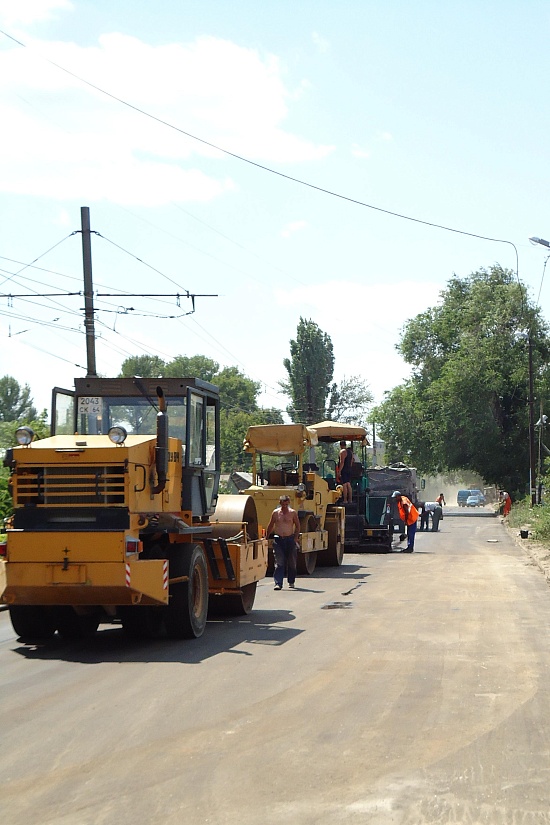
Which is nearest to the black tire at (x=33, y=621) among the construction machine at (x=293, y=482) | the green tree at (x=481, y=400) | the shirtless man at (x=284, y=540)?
the shirtless man at (x=284, y=540)

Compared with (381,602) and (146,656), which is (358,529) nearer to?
(381,602)

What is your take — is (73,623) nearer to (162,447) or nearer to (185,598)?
(185,598)

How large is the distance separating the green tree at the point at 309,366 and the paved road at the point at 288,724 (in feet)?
215

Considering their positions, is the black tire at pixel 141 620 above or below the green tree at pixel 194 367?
below

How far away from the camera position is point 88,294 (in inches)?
1010

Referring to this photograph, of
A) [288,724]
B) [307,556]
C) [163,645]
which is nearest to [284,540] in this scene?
[307,556]

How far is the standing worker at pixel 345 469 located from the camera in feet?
Answer: 94.8

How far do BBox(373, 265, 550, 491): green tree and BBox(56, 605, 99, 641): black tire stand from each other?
54.9 meters

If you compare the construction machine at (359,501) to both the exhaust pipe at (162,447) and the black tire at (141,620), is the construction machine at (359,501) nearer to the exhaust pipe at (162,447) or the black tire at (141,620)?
the black tire at (141,620)

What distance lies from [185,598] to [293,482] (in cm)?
1144

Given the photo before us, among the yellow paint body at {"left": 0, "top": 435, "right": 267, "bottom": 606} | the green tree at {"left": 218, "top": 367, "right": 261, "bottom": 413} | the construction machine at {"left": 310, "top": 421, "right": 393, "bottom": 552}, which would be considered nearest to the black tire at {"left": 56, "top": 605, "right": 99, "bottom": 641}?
the yellow paint body at {"left": 0, "top": 435, "right": 267, "bottom": 606}

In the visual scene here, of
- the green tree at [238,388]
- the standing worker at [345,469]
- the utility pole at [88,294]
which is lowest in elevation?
the standing worker at [345,469]

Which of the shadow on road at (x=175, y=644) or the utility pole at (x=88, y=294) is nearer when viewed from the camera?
the shadow on road at (x=175, y=644)

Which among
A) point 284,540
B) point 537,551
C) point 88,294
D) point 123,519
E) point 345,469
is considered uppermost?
point 88,294
